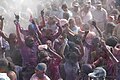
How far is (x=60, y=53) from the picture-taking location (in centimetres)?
844

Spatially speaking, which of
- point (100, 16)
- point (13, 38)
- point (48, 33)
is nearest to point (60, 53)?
point (48, 33)

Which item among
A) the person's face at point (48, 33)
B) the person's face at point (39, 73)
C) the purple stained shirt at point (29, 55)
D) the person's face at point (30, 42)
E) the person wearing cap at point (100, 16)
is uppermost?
the person wearing cap at point (100, 16)

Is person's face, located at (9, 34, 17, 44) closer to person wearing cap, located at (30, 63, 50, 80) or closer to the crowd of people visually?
the crowd of people

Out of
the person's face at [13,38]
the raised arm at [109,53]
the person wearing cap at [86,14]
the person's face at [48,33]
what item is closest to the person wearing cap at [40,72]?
the raised arm at [109,53]

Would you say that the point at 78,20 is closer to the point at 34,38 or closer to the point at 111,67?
the point at 34,38

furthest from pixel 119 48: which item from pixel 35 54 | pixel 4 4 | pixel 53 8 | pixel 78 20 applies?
pixel 4 4

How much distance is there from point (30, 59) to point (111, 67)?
1702mm

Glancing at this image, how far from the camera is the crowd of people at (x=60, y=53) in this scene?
7.28 meters

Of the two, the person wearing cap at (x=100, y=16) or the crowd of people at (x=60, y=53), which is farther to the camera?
the person wearing cap at (x=100, y=16)

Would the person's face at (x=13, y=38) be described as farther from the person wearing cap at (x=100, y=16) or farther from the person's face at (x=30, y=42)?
the person wearing cap at (x=100, y=16)

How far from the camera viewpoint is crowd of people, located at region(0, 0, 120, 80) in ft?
23.9

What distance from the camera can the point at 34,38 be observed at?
898cm

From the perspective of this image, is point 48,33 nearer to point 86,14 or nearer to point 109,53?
point 109,53

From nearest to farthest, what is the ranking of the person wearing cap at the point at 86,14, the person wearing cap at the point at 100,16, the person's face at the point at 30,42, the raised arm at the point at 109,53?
the raised arm at the point at 109,53
the person's face at the point at 30,42
the person wearing cap at the point at 100,16
the person wearing cap at the point at 86,14
